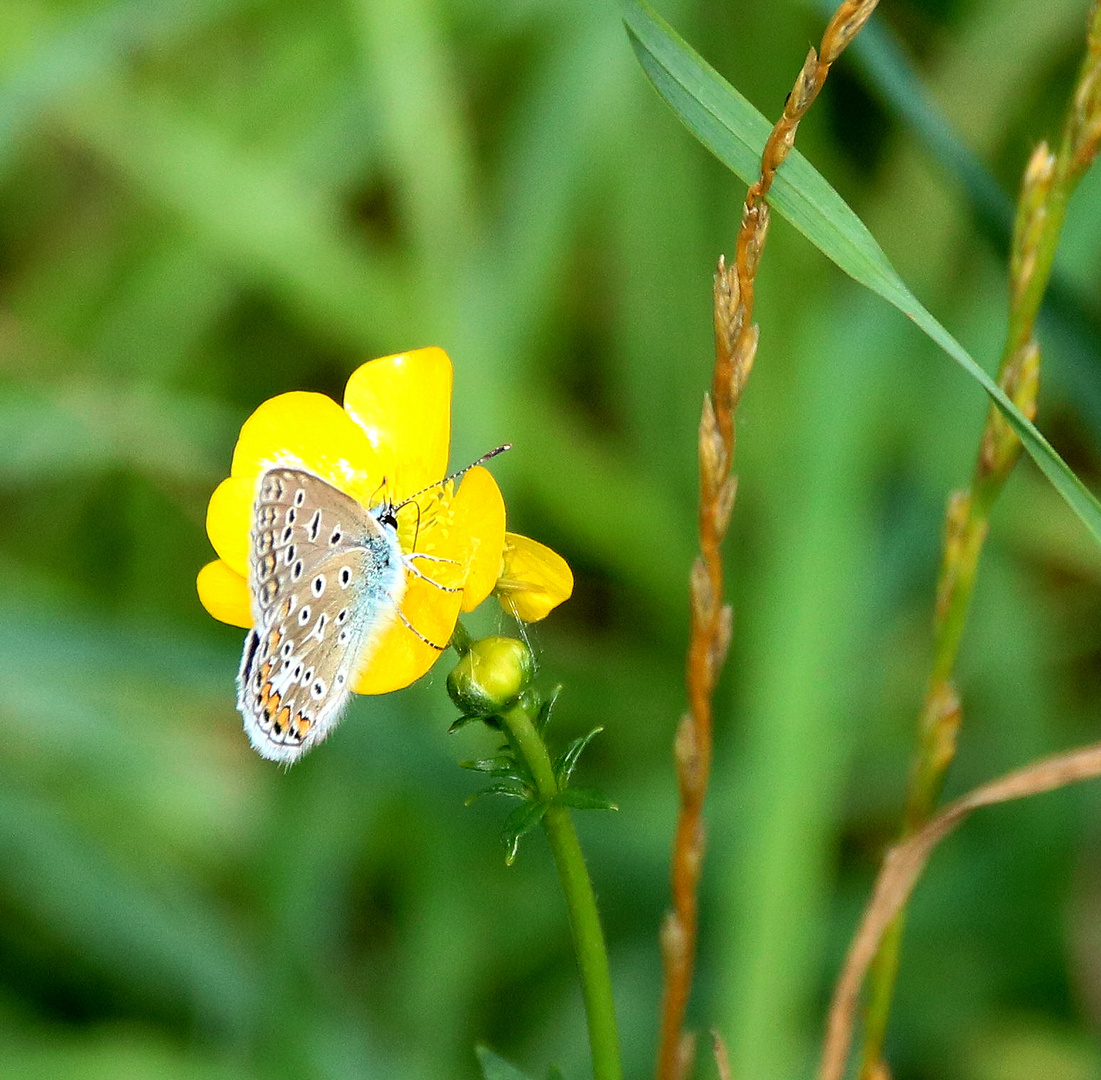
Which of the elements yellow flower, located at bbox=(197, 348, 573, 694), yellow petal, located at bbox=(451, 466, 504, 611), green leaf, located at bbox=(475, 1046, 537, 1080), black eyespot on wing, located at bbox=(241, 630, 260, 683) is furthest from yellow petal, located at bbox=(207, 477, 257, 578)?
green leaf, located at bbox=(475, 1046, 537, 1080)

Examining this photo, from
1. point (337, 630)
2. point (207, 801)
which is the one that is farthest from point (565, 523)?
point (337, 630)

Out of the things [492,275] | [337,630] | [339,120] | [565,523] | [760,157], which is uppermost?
[339,120]

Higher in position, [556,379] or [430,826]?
[556,379]

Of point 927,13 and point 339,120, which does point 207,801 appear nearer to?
point 339,120

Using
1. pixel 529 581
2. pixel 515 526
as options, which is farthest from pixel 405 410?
pixel 515 526

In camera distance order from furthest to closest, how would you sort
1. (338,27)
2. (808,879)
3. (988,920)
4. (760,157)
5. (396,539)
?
(338,27) < (988,920) < (808,879) < (396,539) < (760,157)

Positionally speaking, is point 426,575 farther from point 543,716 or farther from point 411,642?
point 543,716

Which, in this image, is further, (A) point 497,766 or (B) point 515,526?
(B) point 515,526

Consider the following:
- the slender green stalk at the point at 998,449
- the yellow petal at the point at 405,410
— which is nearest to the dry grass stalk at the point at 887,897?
the slender green stalk at the point at 998,449
